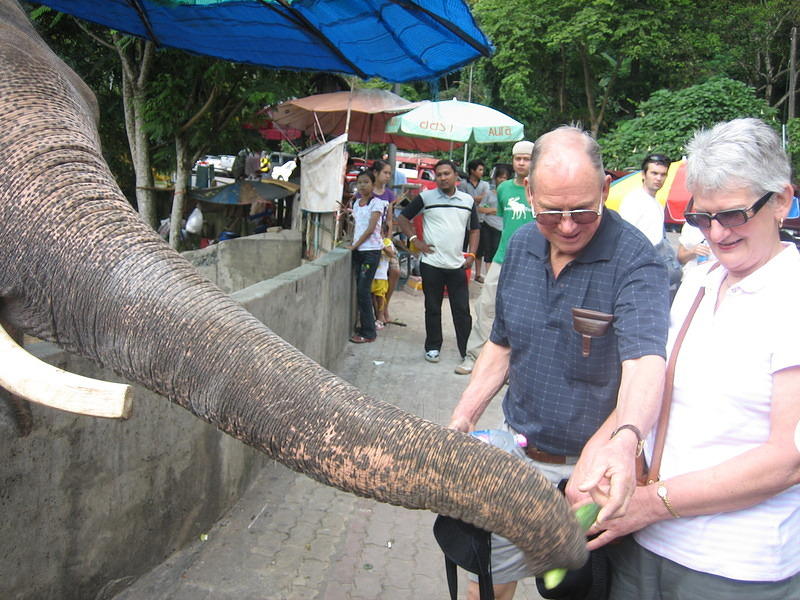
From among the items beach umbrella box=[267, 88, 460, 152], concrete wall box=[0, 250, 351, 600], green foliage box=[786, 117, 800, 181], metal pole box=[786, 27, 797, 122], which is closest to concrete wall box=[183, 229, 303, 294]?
beach umbrella box=[267, 88, 460, 152]

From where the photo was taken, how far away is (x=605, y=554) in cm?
255

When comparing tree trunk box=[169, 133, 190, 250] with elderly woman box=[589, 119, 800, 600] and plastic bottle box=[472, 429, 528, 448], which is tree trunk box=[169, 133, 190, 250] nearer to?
plastic bottle box=[472, 429, 528, 448]

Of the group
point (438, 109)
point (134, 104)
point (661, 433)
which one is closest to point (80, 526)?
point (661, 433)

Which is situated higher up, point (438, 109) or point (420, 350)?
point (438, 109)

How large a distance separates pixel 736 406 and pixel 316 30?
5.71 meters

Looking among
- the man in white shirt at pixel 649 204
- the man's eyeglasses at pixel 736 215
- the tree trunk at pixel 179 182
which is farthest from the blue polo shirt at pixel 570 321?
the tree trunk at pixel 179 182

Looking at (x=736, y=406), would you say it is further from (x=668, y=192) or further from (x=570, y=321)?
(x=668, y=192)

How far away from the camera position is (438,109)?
13.4 metres

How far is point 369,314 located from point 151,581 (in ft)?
18.9

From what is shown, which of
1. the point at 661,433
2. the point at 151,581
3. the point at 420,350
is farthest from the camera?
the point at 420,350

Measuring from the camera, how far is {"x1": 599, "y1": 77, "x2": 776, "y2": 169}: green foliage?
998 inches

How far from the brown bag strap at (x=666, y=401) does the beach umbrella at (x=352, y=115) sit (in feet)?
25.5

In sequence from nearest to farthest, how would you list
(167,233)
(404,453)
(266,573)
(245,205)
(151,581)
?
(404,453)
(151,581)
(266,573)
(167,233)
(245,205)

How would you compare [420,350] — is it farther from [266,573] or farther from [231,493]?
[266,573]
